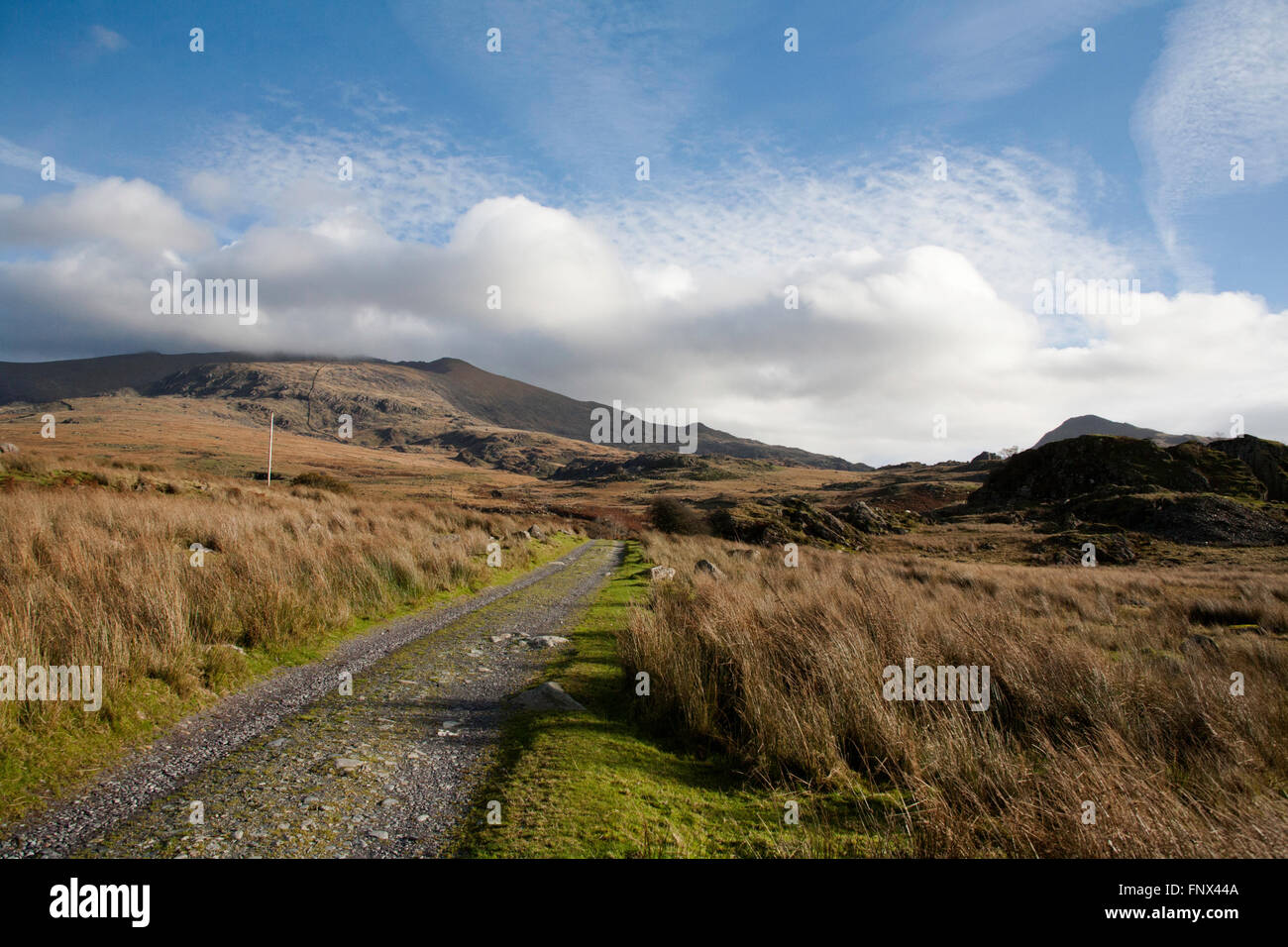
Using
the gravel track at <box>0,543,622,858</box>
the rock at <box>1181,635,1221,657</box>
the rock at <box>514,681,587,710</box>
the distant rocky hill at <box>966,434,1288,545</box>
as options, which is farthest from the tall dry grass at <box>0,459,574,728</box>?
the distant rocky hill at <box>966,434,1288,545</box>

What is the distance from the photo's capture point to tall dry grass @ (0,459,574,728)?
20.5 ft

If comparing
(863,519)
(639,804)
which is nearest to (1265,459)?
(863,519)

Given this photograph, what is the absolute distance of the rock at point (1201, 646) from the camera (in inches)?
384

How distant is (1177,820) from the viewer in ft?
11.2

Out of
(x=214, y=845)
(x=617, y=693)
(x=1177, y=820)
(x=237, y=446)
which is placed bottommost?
(x=617, y=693)

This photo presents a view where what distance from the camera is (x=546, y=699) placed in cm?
722

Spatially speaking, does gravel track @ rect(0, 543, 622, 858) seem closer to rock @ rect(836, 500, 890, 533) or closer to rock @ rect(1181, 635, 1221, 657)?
rock @ rect(1181, 635, 1221, 657)

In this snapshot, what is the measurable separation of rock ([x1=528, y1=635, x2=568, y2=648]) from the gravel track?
1225mm

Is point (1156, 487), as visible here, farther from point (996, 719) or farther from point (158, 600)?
point (158, 600)

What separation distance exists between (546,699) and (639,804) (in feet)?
9.28

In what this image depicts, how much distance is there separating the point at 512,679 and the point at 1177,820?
6848 millimetres
